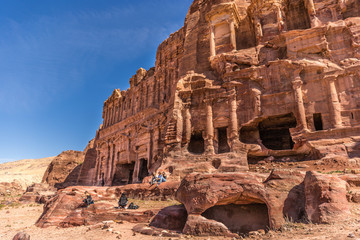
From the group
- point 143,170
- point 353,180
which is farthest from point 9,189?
point 353,180

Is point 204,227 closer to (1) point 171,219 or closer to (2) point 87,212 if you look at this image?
(1) point 171,219

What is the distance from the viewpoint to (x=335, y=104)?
1722 cm

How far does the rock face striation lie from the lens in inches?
690

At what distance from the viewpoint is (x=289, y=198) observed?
824 centimetres

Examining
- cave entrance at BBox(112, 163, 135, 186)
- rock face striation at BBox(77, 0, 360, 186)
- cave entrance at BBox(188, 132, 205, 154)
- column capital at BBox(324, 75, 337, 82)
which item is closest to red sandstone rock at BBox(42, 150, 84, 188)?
cave entrance at BBox(112, 163, 135, 186)

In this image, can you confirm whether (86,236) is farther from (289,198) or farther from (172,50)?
(172,50)

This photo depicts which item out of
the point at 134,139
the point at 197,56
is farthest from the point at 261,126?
the point at 134,139

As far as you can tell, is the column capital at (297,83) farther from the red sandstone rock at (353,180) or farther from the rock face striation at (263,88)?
the red sandstone rock at (353,180)

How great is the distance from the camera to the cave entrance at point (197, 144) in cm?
2262

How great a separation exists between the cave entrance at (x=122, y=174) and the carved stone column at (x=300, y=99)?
25.4 m

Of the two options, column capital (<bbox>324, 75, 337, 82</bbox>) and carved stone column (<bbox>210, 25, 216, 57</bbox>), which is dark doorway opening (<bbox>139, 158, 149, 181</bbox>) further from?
column capital (<bbox>324, 75, 337, 82</bbox>)

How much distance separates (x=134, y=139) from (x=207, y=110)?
15.3 metres

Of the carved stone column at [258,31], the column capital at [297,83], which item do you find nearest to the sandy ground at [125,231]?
the column capital at [297,83]

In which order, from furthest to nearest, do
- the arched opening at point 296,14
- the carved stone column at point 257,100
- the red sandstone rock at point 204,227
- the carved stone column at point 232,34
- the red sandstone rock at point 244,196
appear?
1. the carved stone column at point 232,34
2. the arched opening at point 296,14
3. the carved stone column at point 257,100
4. the red sandstone rock at point 204,227
5. the red sandstone rock at point 244,196
